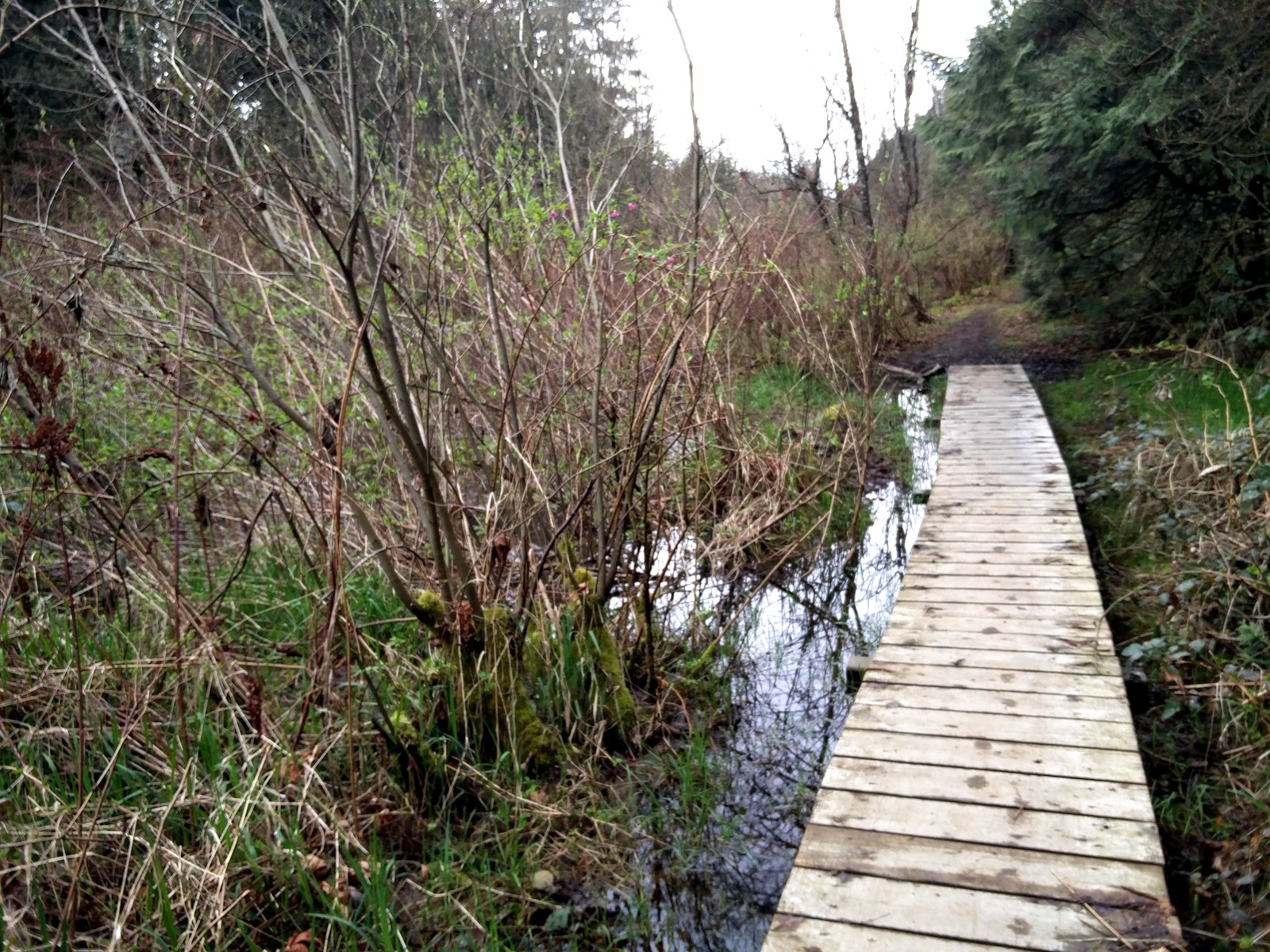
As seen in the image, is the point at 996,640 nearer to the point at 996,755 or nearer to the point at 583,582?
the point at 996,755

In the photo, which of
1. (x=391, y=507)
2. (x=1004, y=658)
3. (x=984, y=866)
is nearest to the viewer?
(x=984, y=866)

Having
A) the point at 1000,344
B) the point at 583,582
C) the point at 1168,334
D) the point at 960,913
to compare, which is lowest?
the point at 960,913

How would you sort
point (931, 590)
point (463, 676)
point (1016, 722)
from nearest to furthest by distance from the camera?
point (1016, 722)
point (463, 676)
point (931, 590)

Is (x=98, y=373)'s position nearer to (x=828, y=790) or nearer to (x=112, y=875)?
(x=112, y=875)

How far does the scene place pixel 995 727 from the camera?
2924mm

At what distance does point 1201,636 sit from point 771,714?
1.73 m

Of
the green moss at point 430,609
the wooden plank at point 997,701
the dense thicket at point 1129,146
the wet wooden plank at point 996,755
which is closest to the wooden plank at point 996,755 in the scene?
the wet wooden plank at point 996,755

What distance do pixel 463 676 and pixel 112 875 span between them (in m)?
1.16

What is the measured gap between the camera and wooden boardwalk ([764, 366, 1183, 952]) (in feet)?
6.72

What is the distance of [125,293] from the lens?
4.25m

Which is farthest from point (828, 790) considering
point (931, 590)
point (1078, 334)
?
point (1078, 334)

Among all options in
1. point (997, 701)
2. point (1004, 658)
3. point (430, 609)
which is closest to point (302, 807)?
point (430, 609)

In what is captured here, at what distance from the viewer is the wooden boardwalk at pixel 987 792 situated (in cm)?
205

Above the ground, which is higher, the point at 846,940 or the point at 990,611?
the point at 990,611
